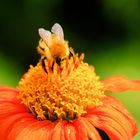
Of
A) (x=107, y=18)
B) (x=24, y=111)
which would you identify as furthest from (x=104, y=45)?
(x=24, y=111)

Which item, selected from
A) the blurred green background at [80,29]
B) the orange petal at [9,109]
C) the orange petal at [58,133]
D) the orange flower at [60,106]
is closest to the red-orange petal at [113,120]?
the orange flower at [60,106]

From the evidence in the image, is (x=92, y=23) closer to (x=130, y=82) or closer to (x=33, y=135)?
(x=130, y=82)

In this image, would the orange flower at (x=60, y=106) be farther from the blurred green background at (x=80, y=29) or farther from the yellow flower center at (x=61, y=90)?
the blurred green background at (x=80, y=29)

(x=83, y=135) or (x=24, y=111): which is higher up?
(x=24, y=111)

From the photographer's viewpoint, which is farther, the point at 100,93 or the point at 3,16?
the point at 3,16

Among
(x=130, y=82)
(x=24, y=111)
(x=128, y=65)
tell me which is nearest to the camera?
(x=24, y=111)

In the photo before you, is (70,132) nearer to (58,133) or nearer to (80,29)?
(58,133)

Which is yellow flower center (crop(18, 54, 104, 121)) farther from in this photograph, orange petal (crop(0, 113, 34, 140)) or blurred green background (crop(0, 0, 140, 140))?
blurred green background (crop(0, 0, 140, 140))
